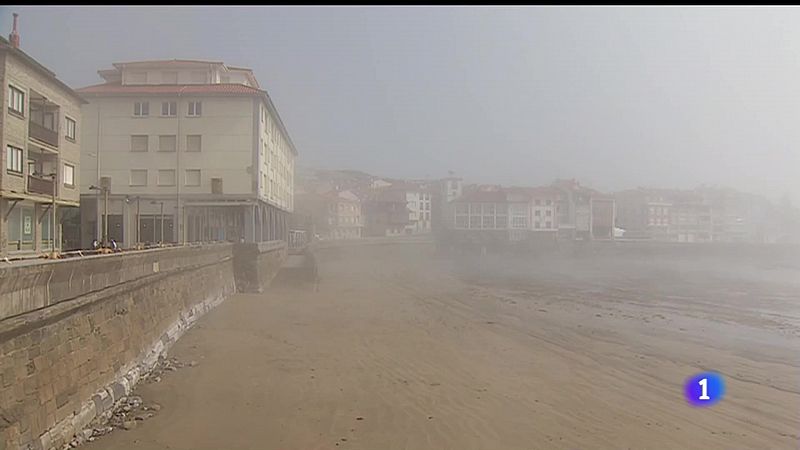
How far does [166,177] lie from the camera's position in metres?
26.1

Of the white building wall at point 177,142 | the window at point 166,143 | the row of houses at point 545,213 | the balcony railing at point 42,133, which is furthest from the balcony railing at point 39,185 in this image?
the row of houses at point 545,213

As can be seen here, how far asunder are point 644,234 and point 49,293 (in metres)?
95.0

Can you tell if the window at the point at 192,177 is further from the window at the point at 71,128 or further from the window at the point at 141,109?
the window at the point at 71,128

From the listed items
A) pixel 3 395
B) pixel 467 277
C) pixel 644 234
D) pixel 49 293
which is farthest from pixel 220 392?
pixel 644 234

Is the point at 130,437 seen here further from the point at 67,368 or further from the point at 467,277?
the point at 467,277

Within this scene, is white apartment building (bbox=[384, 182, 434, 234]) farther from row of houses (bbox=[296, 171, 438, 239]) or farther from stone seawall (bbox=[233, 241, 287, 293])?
stone seawall (bbox=[233, 241, 287, 293])

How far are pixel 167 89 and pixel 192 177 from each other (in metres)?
3.91

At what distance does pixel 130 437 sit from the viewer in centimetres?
722

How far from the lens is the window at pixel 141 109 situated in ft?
85.5

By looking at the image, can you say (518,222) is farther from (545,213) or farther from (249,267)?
(249,267)

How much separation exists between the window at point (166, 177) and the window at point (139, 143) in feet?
3.70

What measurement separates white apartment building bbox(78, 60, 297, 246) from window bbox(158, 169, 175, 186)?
38mm

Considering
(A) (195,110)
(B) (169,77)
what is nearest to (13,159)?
(A) (195,110)

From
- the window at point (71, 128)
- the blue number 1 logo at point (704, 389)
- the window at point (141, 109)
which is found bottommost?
the blue number 1 logo at point (704, 389)
